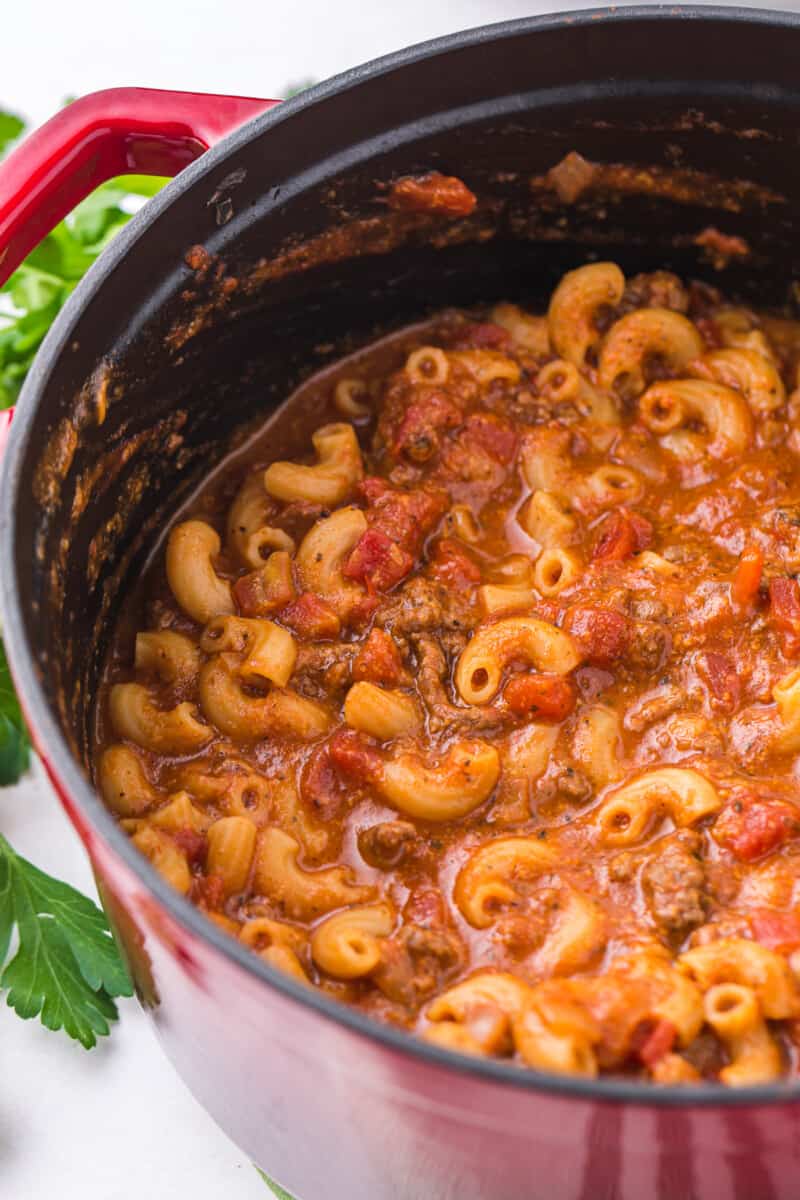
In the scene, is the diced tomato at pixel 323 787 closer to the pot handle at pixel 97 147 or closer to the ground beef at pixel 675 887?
the ground beef at pixel 675 887

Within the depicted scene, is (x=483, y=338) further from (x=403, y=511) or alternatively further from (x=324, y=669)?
(x=324, y=669)

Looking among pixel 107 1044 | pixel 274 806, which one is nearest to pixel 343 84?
pixel 274 806

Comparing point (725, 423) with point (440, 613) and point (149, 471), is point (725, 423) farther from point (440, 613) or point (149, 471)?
point (149, 471)

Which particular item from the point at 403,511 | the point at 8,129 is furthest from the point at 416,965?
the point at 8,129

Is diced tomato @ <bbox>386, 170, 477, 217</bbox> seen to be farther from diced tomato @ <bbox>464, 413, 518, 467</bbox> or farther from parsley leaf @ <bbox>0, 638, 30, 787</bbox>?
parsley leaf @ <bbox>0, 638, 30, 787</bbox>

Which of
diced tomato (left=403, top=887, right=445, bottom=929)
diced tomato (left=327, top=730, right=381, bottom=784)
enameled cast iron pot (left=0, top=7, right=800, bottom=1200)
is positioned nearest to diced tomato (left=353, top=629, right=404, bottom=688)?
diced tomato (left=327, top=730, right=381, bottom=784)
